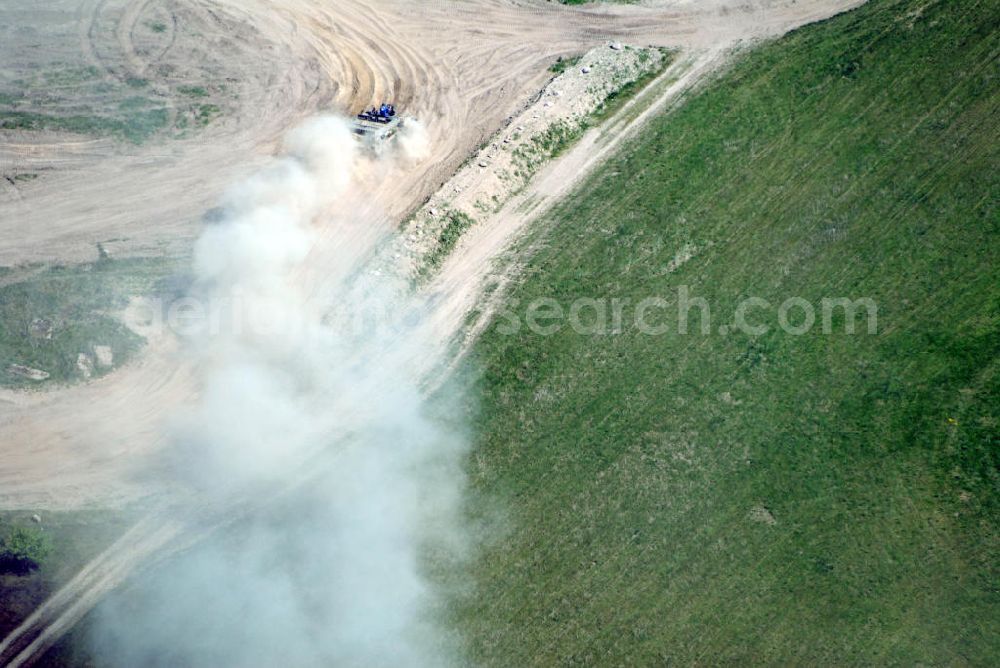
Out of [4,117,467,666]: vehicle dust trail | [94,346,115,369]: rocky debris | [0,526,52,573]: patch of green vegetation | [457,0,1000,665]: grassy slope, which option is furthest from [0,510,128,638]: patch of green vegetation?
[457,0,1000,665]: grassy slope

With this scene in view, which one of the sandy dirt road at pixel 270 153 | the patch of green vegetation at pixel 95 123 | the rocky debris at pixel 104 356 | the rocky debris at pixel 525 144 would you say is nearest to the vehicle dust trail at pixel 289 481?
the sandy dirt road at pixel 270 153

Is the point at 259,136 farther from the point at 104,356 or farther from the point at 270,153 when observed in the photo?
the point at 104,356

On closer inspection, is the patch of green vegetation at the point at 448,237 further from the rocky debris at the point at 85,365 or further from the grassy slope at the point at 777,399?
the rocky debris at the point at 85,365

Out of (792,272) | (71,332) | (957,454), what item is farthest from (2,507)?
(957,454)

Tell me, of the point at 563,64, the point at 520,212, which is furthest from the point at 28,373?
the point at 563,64

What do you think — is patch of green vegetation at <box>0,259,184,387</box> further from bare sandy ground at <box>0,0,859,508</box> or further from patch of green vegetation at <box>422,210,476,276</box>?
patch of green vegetation at <box>422,210,476,276</box>

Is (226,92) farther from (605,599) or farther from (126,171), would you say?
(605,599)
